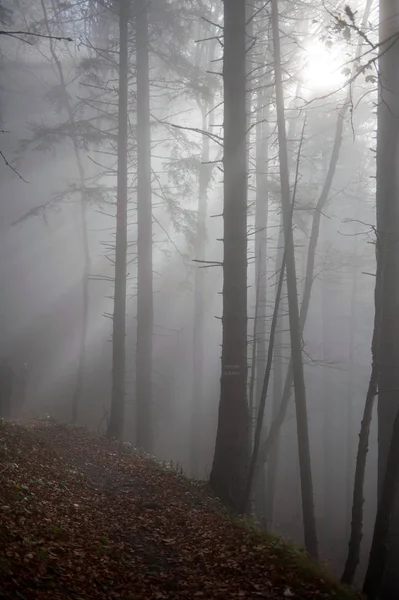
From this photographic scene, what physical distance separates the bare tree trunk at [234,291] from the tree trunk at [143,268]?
6.51 meters

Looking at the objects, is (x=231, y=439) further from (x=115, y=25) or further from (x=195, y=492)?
(x=115, y=25)

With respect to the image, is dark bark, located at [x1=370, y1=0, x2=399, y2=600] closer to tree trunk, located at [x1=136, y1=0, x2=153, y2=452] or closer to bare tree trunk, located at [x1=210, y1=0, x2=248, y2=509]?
bare tree trunk, located at [x1=210, y1=0, x2=248, y2=509]

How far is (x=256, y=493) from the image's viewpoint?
14055 mm

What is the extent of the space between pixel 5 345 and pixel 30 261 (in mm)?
8717

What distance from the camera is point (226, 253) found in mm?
9492

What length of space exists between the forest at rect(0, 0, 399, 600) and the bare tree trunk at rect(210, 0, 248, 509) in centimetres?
4

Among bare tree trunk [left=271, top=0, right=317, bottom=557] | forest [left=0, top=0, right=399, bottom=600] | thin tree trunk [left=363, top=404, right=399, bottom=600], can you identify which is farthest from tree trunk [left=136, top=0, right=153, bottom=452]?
thin tree trunk [left=363, top=404, right=399, bottom=600]

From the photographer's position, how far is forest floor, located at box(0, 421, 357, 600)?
4848 mm

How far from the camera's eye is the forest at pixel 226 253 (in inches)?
323

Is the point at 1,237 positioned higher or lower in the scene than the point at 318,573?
higher

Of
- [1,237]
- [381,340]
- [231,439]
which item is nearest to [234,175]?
[381,340]

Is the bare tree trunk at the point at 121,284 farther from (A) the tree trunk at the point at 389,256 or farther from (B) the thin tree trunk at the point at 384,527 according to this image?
(B) the thin tree trunk at the point at 384,527

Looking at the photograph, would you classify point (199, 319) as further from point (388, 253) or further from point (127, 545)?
point (127, 545)

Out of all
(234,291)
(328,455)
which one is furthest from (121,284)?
(328,455)
